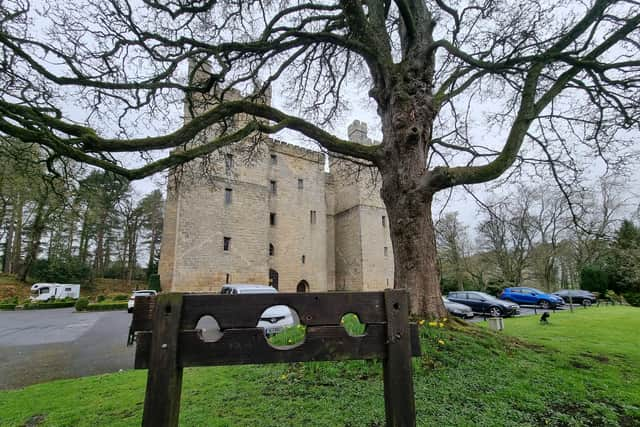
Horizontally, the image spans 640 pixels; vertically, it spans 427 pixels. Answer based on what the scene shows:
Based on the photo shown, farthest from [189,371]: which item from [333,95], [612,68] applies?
[612,68]

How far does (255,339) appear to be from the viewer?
1923 mm

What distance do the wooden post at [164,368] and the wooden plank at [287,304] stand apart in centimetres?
8

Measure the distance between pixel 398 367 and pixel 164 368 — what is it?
146 cm

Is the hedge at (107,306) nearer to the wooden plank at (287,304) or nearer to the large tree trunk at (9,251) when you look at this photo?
the large tree trunk at (9,251)

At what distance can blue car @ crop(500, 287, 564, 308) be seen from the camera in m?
19.9

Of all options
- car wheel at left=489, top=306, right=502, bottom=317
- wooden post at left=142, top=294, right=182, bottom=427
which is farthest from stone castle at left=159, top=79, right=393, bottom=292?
wooden post at left=142, top=294, right=182, bottom=427

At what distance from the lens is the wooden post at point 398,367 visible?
1.94 m

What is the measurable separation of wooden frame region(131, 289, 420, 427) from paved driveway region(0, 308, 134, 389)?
237 inches

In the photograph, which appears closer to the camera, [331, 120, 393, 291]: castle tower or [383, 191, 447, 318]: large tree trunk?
[383, 191, 447, 318]: large tree trunk

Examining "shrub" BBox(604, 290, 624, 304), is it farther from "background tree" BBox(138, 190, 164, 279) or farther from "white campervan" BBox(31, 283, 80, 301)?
"white campervan" BBox(31, 283, 80, 301)

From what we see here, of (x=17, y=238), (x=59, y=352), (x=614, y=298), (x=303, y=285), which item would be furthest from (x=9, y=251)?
(x=614, y=298)

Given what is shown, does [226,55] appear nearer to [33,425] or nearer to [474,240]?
[33,425]

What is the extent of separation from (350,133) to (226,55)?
25847 millimetres

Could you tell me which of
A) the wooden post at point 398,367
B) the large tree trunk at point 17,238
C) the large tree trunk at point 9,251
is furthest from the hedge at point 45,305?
the wooden post at point 398,367
